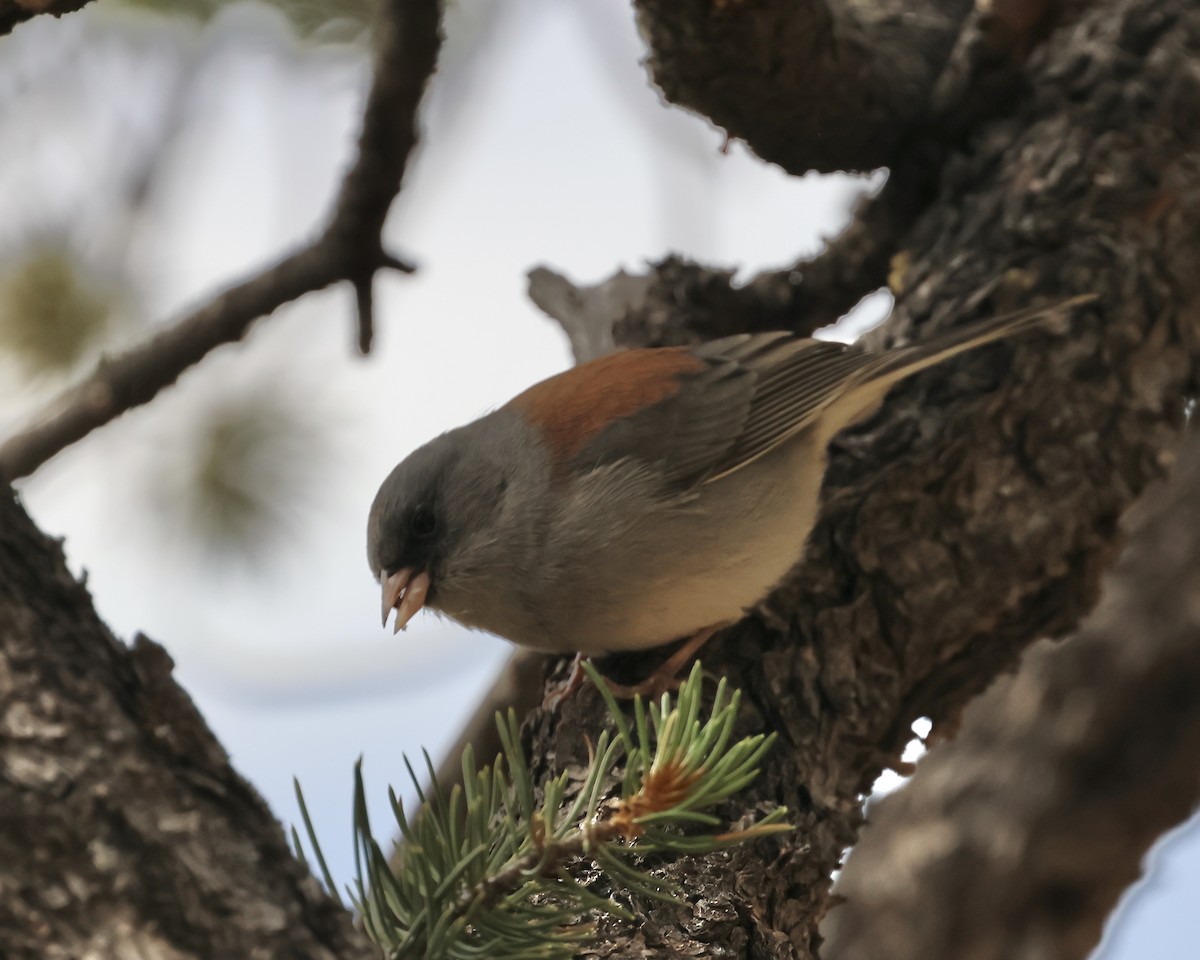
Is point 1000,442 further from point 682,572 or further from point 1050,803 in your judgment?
point 1050,803

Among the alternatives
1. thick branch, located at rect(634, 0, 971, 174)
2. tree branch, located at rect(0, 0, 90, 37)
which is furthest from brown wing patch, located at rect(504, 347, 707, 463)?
tree branch, located at rect(0, 0, 90, 37)

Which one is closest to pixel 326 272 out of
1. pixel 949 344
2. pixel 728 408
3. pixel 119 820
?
pixel 728 408

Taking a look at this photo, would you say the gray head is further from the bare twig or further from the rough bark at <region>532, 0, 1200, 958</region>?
the bare twig

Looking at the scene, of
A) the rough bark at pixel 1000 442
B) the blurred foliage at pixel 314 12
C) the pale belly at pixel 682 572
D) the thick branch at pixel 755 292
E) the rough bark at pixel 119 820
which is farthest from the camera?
the thick branch at pixel 755 292

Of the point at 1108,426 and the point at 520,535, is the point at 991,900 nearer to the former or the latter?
the point at 1108,426

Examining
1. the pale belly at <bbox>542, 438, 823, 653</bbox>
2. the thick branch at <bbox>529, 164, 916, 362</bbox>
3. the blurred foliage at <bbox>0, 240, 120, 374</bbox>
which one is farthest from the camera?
the thick branch at <bbox>529, 164, 916, 362</bbox>

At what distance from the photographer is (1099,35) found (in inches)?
105

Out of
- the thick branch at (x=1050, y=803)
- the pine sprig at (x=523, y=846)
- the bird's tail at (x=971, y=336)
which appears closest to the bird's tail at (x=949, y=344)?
the bird's tail at (x=971, y=336)

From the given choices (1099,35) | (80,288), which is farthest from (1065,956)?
(80,288)

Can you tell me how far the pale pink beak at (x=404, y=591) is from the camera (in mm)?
2350

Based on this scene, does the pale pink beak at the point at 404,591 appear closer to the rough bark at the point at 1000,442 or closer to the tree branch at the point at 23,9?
the rough bark at the point at 1000,442

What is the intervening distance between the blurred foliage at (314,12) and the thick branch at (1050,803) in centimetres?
291

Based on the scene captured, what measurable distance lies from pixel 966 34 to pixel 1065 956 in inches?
108

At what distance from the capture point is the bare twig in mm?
2398
